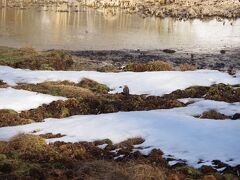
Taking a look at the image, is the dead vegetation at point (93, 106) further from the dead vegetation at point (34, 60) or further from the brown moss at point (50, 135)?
the dead vegetation at point (34, 60)

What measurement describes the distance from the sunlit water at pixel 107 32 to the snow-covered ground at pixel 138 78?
17.1 meters

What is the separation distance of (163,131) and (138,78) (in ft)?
35.7

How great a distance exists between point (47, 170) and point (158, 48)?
109ft

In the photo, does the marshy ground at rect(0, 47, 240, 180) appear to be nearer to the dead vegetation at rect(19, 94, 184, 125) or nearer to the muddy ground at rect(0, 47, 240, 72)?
the dead vegetation at rect(19, 94, 184, 125)

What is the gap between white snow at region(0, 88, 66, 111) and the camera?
2017 centimetres

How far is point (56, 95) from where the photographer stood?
73.8 ft

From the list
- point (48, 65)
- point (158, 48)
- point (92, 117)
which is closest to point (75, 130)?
point (92, 117)

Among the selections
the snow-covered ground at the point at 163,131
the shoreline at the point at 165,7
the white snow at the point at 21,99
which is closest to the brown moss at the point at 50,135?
the snow-covered ground at the point at 163,131

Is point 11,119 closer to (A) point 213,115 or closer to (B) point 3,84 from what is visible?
(B) point 3,84

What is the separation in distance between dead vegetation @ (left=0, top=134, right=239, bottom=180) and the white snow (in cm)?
483

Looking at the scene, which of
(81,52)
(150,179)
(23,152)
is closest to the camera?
(150,179)

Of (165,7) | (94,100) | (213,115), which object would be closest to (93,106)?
(94,100)

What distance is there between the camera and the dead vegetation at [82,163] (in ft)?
41.8

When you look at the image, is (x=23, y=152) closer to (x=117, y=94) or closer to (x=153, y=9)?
(x=117, y=94)
